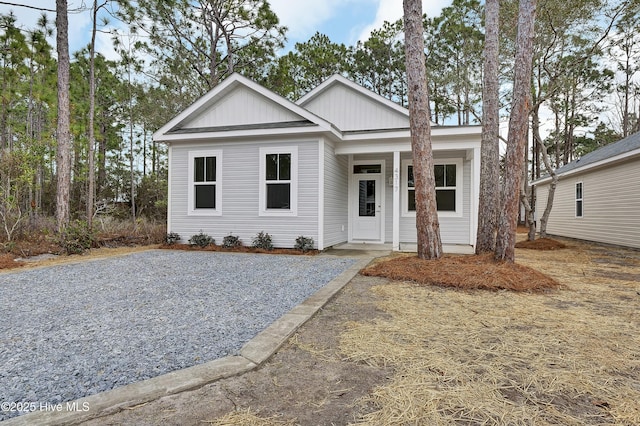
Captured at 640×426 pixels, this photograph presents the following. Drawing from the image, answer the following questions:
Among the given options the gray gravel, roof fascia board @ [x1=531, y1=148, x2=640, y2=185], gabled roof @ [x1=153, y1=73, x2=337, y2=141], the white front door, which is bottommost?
the gray gravel

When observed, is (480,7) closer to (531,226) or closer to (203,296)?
(531,226)

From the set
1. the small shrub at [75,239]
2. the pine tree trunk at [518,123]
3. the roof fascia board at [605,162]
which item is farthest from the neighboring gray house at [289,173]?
the roof fascia board at [605,162]

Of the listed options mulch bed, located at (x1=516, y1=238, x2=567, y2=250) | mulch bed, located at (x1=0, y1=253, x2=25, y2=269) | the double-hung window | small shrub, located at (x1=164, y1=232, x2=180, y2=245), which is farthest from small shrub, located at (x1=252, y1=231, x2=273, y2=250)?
the double-hung window

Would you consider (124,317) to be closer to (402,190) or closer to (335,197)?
(335,197)

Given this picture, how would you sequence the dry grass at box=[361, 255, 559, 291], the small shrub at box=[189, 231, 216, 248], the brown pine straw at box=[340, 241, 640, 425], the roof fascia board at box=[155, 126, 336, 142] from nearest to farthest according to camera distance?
the brown pine straw at box=[340, 241, 640, 425], the dry grass at box=[361, 255, 559, 291], the roof fascia board at box=[155, 126, 336, 142], the small shrub at box=[189, 231, 216, 248]

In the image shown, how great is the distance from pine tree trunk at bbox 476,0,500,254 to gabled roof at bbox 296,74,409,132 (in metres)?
3.37

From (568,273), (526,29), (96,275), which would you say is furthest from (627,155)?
(96,275)

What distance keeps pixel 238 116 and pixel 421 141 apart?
5.23 m

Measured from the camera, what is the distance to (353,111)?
1098 cm

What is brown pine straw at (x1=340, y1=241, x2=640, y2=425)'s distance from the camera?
1761 millimetres

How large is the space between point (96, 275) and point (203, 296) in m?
2.51

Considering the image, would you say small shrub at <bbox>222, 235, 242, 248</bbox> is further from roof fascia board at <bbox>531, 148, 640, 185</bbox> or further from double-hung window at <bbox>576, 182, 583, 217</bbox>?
double-hung window at <bbox>576, 182, 583, 217</bbox>

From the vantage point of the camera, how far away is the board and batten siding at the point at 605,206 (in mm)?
9891

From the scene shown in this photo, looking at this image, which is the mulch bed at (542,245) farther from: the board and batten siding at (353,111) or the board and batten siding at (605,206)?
the board and batten siding at (353,111)
